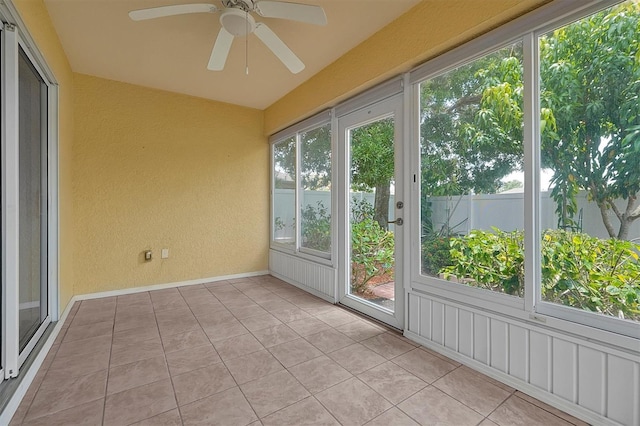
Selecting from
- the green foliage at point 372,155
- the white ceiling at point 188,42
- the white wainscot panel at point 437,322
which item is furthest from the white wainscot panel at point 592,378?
the white ceiling at point 188,42

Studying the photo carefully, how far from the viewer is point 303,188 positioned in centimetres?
386

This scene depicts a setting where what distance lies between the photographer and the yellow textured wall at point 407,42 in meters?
1.71

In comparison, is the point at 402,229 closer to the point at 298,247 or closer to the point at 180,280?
the point at 298,247

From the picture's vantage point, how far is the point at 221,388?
66.0 inches

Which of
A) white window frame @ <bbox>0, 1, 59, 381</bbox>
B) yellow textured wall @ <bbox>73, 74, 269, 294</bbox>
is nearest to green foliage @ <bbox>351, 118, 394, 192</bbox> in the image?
yellow textured wall @ <bbox>73, 74, 269, 294</bbox>


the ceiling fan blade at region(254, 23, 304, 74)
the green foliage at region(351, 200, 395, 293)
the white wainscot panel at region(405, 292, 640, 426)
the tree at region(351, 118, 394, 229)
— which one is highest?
the ceiling fan blade at region(254, 23, 304, 74)

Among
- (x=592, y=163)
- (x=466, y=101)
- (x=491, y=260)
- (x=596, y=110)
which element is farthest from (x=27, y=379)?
(x=596, y=110)

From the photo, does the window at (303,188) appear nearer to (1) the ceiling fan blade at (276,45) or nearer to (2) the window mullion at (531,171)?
(1) the ceiling fan blade at (276,45)

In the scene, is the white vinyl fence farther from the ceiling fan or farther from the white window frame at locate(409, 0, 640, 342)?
the ceiling fan

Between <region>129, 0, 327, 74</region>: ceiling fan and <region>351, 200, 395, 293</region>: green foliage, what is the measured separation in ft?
4.85

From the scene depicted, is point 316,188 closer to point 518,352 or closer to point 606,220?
point 518,352

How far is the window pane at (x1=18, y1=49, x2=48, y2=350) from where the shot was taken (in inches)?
73.7

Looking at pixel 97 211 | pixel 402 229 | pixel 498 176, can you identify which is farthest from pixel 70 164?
pixel 498 176

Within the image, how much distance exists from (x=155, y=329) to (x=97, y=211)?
176 centimetres
